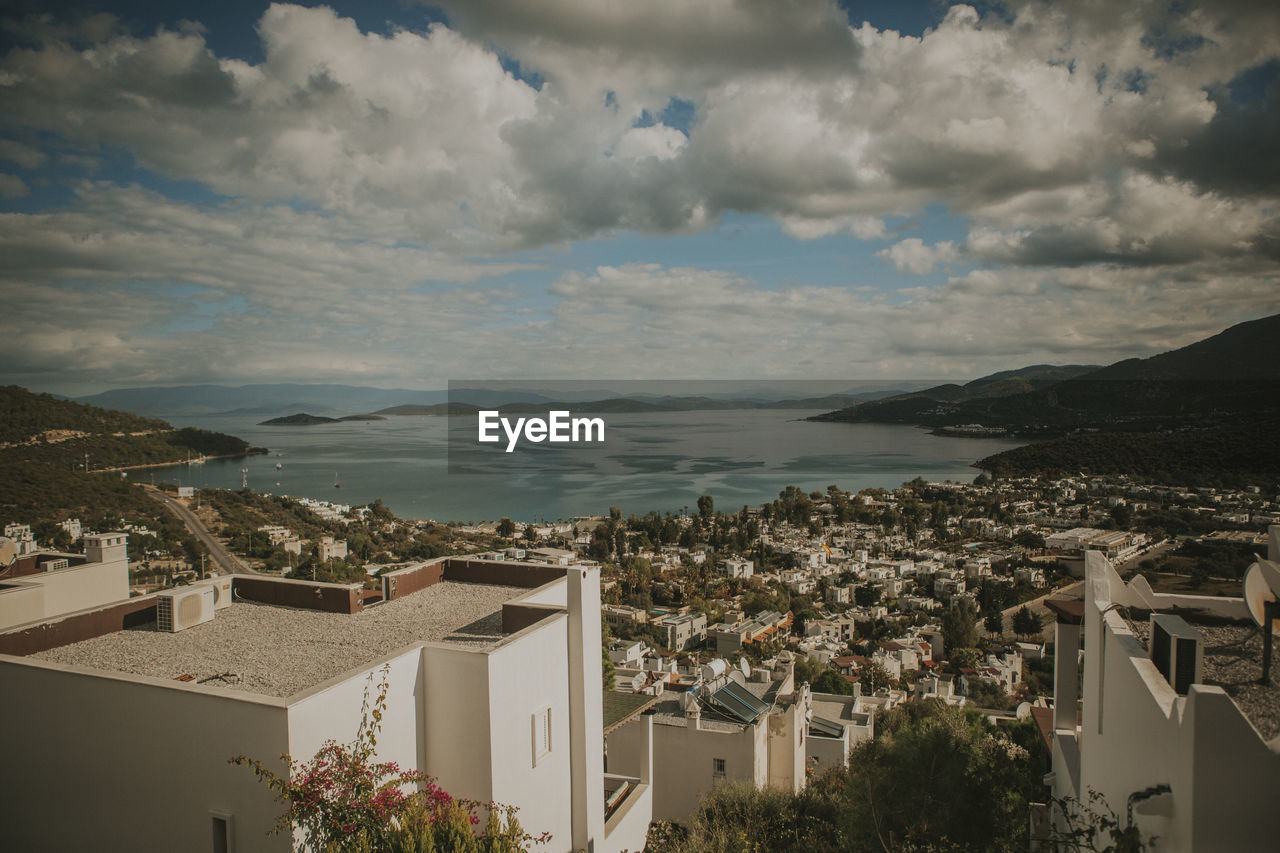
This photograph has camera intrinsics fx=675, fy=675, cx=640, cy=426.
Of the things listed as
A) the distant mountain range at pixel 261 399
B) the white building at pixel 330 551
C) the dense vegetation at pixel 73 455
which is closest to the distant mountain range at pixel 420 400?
the distant mountain range at pixel 261 399

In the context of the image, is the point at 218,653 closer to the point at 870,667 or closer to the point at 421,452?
the point at 870,667

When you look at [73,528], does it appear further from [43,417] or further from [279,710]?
[279,710]

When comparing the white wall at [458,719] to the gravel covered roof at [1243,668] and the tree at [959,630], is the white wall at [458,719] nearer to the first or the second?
the gravel covered roof at [1243,668]

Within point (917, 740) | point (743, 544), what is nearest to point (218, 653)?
point (917, 740)

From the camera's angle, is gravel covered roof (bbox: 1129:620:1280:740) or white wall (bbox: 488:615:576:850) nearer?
gravel covered roof (bbox: 1129:620:1280:740)

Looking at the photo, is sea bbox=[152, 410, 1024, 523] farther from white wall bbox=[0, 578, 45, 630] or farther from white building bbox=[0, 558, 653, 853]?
white building bbox=[0, 558, 653, 853]

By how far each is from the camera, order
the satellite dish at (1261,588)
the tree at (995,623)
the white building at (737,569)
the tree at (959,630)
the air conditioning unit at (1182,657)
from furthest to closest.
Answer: the white building at (737,569)
the tree at (995,623)
the tree at (959,630)
the satellite dish at (1261,588)
the air conditioning unit at (1182,657)

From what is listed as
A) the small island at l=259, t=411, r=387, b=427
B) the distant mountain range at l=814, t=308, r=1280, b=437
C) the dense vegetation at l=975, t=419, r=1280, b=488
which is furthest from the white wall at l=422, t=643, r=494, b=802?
the small island at l=259, t=411, r=387, b=427

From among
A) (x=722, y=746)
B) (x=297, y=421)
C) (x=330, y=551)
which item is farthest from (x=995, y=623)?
(x=297, y=421)
